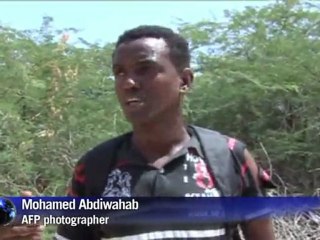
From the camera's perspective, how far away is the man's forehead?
4.14 ft

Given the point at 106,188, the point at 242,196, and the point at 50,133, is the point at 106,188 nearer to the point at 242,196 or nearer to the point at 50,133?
the point at 242,196

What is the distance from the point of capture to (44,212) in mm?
1376

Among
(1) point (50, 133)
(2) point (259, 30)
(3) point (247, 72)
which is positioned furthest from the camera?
(2) point (259, 30)

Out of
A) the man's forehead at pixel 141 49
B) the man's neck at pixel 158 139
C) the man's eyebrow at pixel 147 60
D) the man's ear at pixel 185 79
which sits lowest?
the man's neck at pixel 158 139

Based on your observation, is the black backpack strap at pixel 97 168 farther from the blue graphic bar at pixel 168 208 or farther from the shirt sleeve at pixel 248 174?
the shirt sleeve at pixel 248 174

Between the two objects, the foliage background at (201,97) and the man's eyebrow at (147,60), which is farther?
the foliage background at (201,97)

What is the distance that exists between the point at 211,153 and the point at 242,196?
0.30 feet

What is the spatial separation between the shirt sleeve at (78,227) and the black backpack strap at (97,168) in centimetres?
1

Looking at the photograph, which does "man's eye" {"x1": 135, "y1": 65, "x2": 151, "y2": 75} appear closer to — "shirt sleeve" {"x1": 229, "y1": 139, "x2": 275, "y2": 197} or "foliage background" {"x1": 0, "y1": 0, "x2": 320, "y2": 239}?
"shirt sleeve" {"x1": 229, "y1": 139, "x2": 275, "y2": 197}

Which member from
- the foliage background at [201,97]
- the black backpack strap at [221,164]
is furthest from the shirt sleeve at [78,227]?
the foliage background at [201,97]

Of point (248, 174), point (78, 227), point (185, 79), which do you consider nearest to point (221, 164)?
point (248, 174)

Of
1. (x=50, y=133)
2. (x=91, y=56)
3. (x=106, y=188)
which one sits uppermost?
(x=91, y=56)

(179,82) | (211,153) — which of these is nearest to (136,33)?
(179,82)

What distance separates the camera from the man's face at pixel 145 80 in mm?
1252
